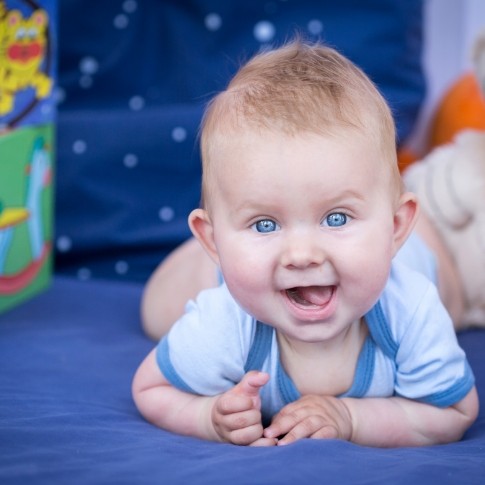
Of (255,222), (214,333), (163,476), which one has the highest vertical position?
(255,222)

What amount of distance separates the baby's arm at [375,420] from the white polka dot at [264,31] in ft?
3.85

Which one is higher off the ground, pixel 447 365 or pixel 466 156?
pixel 466 156

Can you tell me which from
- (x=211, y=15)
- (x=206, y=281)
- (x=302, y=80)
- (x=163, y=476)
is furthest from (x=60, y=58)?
(x=163, y=476)

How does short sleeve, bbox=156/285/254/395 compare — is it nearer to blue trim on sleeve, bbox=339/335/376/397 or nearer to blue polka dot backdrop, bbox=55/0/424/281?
blue trim on sleeve, bbox=339/335/376/397

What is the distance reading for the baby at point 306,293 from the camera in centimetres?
84

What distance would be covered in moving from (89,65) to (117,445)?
1.28 meters

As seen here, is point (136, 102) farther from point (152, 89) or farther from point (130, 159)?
point (130, 159)

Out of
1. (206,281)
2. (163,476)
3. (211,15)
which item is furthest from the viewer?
(211,15)

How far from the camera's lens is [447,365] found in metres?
0.96

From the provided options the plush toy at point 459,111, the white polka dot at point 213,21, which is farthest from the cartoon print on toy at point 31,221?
the plush toy at point 459,111

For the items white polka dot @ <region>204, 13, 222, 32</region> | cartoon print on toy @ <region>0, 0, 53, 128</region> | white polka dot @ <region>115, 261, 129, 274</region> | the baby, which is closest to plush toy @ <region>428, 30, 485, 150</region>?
white polka dot @ <region>204, 13, 222, 32</region>

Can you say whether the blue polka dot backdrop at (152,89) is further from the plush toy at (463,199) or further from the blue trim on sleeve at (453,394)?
the blue trim on sleeve at (453,394)

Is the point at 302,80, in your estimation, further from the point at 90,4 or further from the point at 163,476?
the point at 90,4

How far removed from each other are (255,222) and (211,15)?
1.24m
